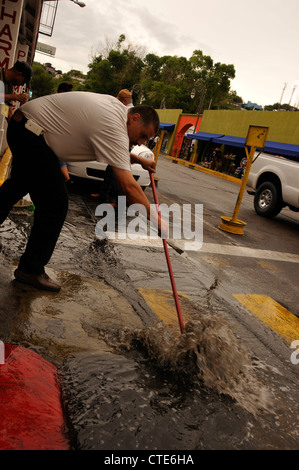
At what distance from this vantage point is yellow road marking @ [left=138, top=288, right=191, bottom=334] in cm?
302

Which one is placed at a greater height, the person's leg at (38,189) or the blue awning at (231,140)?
the blue awning at (231,140)

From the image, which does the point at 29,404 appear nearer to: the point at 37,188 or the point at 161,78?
the point at 37,188

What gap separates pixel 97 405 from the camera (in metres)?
1.90

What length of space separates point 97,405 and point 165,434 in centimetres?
36

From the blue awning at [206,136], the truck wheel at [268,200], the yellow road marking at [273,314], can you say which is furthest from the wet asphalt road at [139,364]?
the blue awning at [206,136]

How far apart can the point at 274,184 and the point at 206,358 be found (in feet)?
26.0

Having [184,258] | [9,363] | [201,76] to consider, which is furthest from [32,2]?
[201,76]

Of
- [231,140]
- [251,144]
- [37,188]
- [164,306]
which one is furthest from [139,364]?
[231,140]

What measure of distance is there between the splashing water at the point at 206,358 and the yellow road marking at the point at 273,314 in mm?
930

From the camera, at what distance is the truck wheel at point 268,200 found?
9.44m

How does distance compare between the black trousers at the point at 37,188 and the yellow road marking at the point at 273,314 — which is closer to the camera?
the black trousers at the point at 37,188

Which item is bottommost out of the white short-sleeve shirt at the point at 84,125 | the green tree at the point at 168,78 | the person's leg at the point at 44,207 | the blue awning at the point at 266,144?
the person's leg at the point at 44,207

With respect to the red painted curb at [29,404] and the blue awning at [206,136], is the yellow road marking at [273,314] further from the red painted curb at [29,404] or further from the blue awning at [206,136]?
the blue awning at [206,136]

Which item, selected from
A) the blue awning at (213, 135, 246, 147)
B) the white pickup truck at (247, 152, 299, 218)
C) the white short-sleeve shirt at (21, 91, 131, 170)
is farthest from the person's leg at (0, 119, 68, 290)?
the blue awning at (213, 135, 246, 147)
